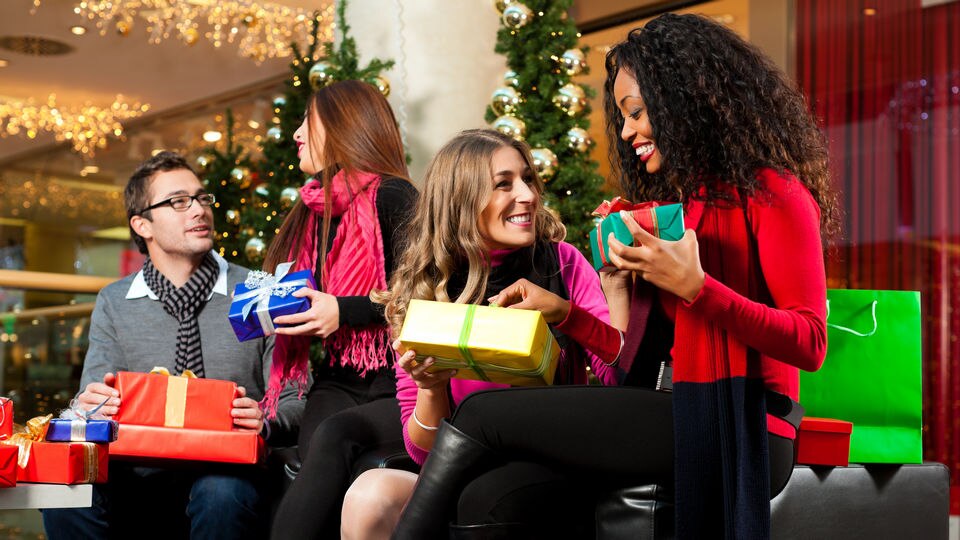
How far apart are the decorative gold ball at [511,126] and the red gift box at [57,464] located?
197 centimetres

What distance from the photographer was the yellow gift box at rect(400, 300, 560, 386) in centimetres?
187

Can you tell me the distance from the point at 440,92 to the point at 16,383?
3092mm

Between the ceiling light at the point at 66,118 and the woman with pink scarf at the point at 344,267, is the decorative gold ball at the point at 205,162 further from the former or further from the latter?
the ceiling light at the point at 66,118

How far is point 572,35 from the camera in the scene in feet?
13.5

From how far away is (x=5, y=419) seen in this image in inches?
90.7

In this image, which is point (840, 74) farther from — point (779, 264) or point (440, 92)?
point (779, 264)

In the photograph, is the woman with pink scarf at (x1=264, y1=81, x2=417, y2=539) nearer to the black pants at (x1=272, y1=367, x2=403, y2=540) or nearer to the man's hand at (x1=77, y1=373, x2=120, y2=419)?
the black pants at (x1=272, y1=367, x2=403, y2=540)

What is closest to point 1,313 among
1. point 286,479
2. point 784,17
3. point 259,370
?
point 259,370

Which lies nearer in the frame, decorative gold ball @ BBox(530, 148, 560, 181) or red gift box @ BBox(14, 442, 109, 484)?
red gift box @ BBox(14, 442, 109, 484)

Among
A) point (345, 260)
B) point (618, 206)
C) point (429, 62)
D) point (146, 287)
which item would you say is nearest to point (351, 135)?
A: point (345, 260)

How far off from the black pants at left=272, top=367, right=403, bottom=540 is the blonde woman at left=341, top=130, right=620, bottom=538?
0.13 meters

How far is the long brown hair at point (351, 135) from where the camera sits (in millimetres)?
2930

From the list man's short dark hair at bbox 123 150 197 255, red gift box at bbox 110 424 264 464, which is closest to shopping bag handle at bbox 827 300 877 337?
red gift box at bbox 110 424 264 464

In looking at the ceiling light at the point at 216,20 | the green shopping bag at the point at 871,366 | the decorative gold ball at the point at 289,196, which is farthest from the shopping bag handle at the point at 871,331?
the ceiling light at the point at 216,20
